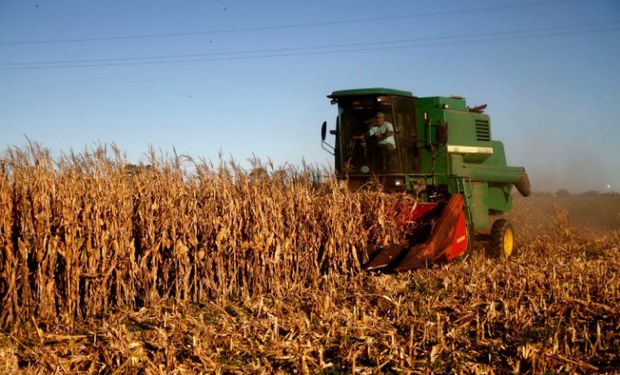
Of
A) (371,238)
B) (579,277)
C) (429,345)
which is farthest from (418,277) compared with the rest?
(429,345)

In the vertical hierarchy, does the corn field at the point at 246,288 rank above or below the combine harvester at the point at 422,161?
below

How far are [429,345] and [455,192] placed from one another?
228 inches

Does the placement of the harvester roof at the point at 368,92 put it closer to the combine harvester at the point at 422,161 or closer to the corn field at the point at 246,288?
the combine harvester at the point at 422,161

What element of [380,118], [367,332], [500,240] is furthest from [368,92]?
[367,332]

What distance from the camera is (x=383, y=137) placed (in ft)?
33.2

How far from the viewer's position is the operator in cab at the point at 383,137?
10055mm

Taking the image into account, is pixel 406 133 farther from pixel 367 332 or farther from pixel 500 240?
pixel 367 332

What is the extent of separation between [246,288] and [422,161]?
4.44 metres

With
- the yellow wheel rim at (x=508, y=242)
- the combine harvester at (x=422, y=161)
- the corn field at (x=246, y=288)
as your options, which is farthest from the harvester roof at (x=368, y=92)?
the yellow wheel rim at (x=508, y=242)

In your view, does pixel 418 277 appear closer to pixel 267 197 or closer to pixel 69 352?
pixel 267 197

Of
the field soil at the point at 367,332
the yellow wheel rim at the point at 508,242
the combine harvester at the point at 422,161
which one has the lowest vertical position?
the field soil at the point at 367,332

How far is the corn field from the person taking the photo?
4805 mm

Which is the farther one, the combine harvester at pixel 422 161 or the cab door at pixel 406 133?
the cab door at pixel 406 133

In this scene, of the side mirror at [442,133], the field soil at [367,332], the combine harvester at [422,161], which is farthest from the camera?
the side mirror at [442,133]
